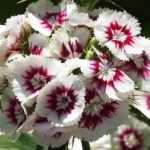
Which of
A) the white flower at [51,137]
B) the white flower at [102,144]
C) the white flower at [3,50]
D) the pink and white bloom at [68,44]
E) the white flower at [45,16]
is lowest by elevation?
the white flower at [51,137]

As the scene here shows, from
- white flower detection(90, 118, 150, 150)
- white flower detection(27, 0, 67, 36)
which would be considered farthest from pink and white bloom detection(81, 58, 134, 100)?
white flower detection(90, 118, 150, 150)

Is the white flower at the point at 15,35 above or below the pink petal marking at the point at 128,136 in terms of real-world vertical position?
below

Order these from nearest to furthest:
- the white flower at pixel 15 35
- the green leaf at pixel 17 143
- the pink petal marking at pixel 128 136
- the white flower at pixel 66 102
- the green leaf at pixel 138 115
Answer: the white flower at pixel 66 102 → the white flower at pixel 15 35 → the green leaf at pixel 17 143 → the green leaf at pixel 138 115 → the pink petal marking at pixel 128 136

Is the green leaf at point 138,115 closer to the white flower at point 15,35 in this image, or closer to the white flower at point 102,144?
the white flower at point 102,144

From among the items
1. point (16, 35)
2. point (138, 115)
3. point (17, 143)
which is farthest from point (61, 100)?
point (138, 115)

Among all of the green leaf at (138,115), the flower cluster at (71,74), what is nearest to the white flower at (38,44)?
the flower cluster at (71,74)

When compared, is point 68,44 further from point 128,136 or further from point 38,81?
point 128,136
